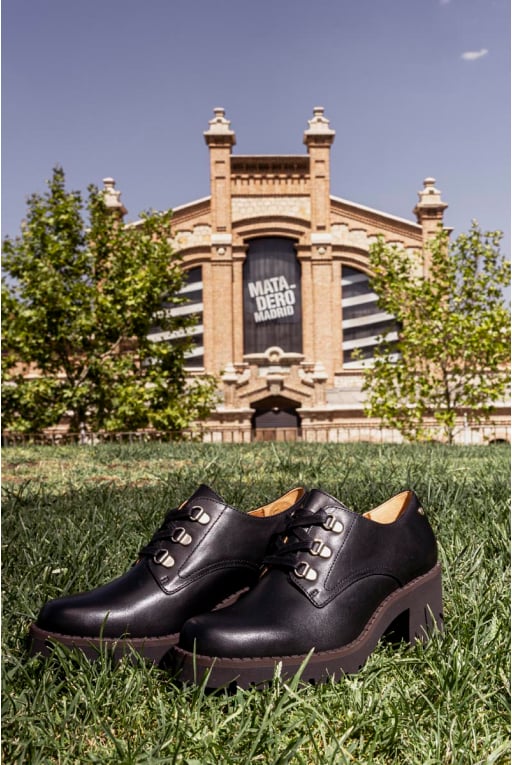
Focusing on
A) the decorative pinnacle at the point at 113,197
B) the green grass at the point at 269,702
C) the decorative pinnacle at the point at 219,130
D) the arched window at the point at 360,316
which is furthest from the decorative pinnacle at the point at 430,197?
the green grass at the point at 269,702

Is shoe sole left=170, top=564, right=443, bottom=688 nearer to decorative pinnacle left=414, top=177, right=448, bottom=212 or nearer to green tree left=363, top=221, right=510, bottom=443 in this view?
green tree left=363, top=221, right=510, bottom=443

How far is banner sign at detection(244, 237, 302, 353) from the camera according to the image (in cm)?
2694

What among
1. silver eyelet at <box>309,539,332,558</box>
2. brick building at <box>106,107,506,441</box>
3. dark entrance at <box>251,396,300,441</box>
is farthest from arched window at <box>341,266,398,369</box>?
→ silver eyelet at <box>309,539,332,558</box>

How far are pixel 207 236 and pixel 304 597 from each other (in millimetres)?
26819

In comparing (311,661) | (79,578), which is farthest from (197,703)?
(79,578)

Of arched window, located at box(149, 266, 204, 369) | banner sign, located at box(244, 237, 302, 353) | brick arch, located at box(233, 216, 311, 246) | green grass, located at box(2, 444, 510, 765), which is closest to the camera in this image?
green grass, located at box(2, 444, 510, 765)

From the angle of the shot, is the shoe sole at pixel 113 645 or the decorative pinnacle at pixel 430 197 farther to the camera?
the decorative pinnacle at pixel 430 197

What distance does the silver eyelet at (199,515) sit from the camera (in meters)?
1.67

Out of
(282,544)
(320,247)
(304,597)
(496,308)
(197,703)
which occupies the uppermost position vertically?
(320,247)

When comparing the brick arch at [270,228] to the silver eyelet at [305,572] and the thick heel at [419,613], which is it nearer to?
the thick heel at [419,613]

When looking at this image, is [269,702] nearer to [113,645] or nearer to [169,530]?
[113,645]

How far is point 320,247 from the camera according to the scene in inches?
1069

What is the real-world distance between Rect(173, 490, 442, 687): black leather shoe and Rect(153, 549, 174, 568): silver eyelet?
7.9 inches

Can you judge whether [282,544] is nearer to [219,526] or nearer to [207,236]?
[219,526]
